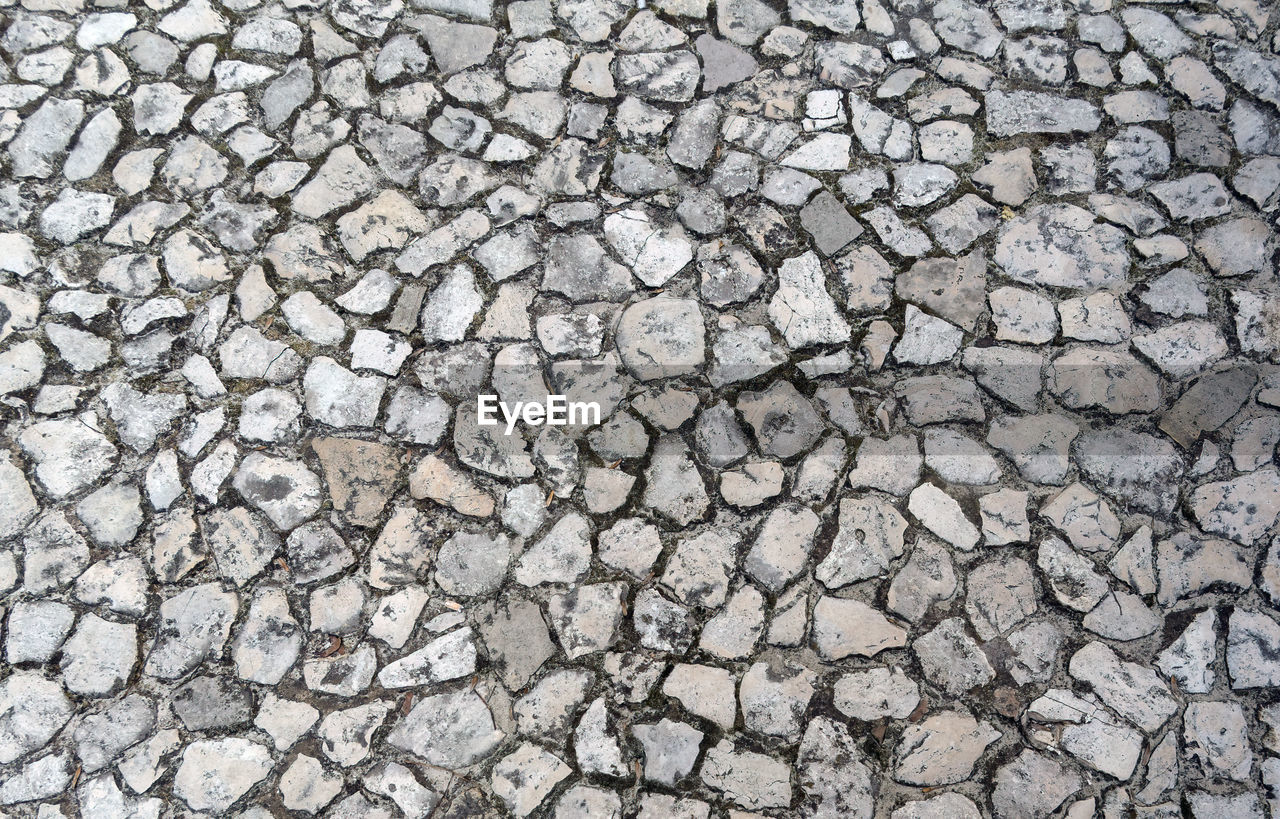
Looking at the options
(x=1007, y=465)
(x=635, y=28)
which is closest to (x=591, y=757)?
(x=1007, y=465)

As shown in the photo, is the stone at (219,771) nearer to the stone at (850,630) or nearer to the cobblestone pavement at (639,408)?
the cobblestone pavement at (639,408)

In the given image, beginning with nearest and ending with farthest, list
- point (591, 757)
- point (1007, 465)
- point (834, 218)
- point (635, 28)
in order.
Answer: point (591, 757), point (1007, 465), point (834, 218), point (635, 28)

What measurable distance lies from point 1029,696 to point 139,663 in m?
2.45

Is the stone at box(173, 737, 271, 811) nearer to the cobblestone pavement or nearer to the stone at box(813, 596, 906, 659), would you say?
the cobblestone pavement

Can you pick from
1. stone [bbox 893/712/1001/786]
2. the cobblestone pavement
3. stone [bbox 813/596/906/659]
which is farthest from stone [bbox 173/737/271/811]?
stone [bbox 893/712/1001/786]

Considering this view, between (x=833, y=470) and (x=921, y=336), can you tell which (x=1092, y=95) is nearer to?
(x=921, y=336)

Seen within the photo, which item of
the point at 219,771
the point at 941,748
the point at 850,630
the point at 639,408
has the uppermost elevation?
the point at 639,408

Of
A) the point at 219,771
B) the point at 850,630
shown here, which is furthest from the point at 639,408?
the point at 219,771

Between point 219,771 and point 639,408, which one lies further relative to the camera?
point 639,408

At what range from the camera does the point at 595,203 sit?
259 cm

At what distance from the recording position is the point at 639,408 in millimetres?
2404

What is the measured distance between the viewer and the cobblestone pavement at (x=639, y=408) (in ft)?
7.13

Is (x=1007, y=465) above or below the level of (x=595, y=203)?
below

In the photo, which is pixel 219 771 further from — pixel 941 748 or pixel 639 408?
pixel 941 748
